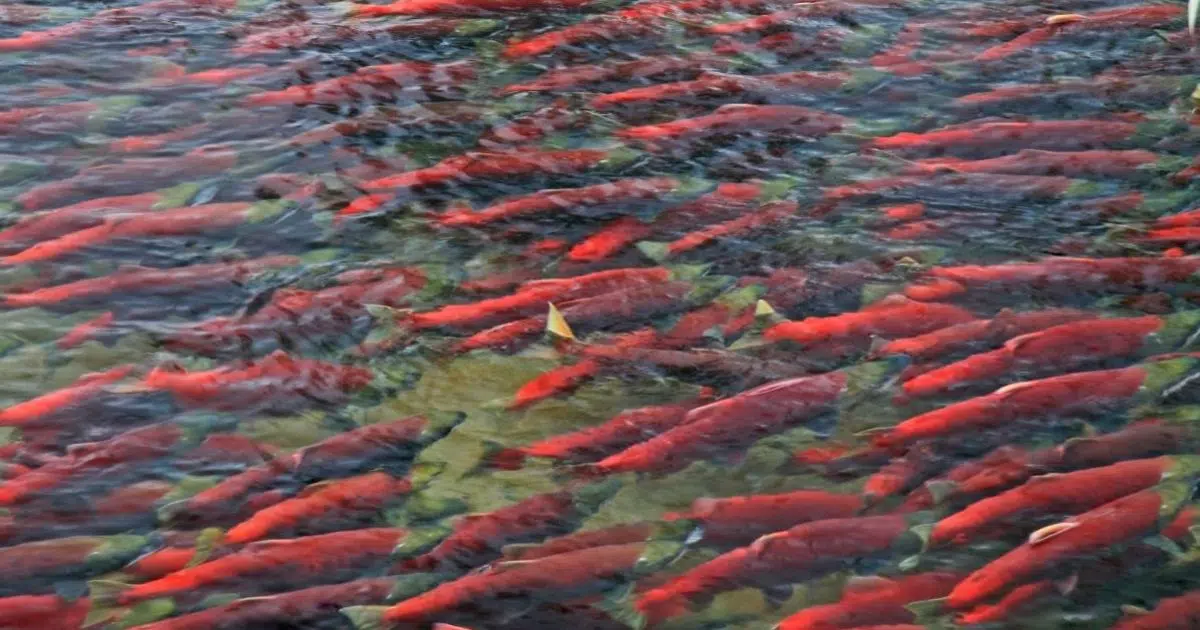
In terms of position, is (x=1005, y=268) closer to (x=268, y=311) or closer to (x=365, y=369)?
(x=365, y=369)

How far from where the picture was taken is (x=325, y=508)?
2.81 meters

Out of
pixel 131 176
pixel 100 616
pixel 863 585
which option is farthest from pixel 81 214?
pixel 863 585

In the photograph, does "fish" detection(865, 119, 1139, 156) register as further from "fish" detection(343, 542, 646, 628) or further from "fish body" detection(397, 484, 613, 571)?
"fish" detection(343, 542, 646, 628)

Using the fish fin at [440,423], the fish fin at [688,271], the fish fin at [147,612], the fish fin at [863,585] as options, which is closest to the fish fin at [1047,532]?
the fish fin at [863,585]

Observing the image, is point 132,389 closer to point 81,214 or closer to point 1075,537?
point 81,214

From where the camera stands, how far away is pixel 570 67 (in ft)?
14.2

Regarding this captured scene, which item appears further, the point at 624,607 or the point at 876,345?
the point at 876,345

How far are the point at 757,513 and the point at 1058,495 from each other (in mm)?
595

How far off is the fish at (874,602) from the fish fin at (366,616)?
710 millimetres

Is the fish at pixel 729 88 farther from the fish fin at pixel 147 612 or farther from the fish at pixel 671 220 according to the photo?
the fish fin at pixel 147 612

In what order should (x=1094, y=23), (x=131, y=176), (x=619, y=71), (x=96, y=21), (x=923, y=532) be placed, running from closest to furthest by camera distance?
(x=923, y=532) < (x=131, y=176) < (x=619, y=71) < (x=96, y=21) < (x=1094, y=23)

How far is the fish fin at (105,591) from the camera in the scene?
260 centimetres

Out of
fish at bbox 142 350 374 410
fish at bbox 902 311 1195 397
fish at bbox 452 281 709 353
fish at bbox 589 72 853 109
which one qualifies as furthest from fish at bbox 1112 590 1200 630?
fish at bbox 589 72 853 109

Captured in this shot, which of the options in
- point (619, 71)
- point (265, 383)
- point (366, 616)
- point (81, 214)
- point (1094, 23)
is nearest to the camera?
point (366, 616)
